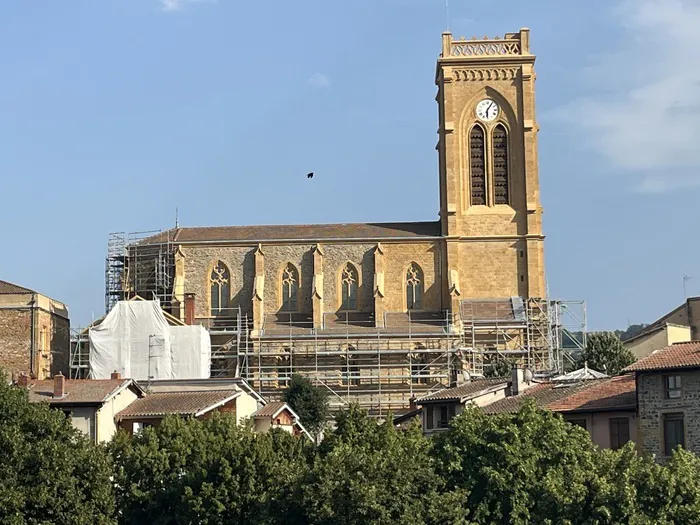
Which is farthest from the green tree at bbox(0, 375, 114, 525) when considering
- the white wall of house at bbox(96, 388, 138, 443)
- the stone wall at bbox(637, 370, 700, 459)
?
the stone wall at bbox(637, 370, 700, 459)

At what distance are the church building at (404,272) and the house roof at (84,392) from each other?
3040cm

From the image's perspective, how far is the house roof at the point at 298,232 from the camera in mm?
99500

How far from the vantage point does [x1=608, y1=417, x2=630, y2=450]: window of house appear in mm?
51562

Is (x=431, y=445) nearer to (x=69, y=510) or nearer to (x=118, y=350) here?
(x=69, y=510)

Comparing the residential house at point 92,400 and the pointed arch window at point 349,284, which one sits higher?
the pointed arch window at point 349,284

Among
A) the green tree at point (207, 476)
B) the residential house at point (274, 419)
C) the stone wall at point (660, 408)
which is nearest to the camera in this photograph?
the green tree at point (207, 476)

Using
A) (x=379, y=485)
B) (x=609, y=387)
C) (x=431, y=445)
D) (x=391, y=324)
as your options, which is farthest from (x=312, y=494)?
(x=391, y=324)

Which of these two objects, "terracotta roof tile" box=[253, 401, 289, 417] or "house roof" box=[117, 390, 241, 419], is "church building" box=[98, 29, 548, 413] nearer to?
"terracotta roof tile" box=[253, 401, 289, 417]

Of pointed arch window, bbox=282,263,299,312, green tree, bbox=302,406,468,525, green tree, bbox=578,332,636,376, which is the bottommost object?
green tree, bbox=302,406,468,525

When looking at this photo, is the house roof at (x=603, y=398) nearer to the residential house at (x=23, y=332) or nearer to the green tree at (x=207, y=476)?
the green tree at (x=207, y=476)

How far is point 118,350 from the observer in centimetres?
8800

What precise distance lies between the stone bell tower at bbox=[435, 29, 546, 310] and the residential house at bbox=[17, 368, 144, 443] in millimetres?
37506

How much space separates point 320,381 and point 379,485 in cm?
4829

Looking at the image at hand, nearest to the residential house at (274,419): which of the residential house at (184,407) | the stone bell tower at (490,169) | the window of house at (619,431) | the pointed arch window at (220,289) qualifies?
the residential house at (184,407)
